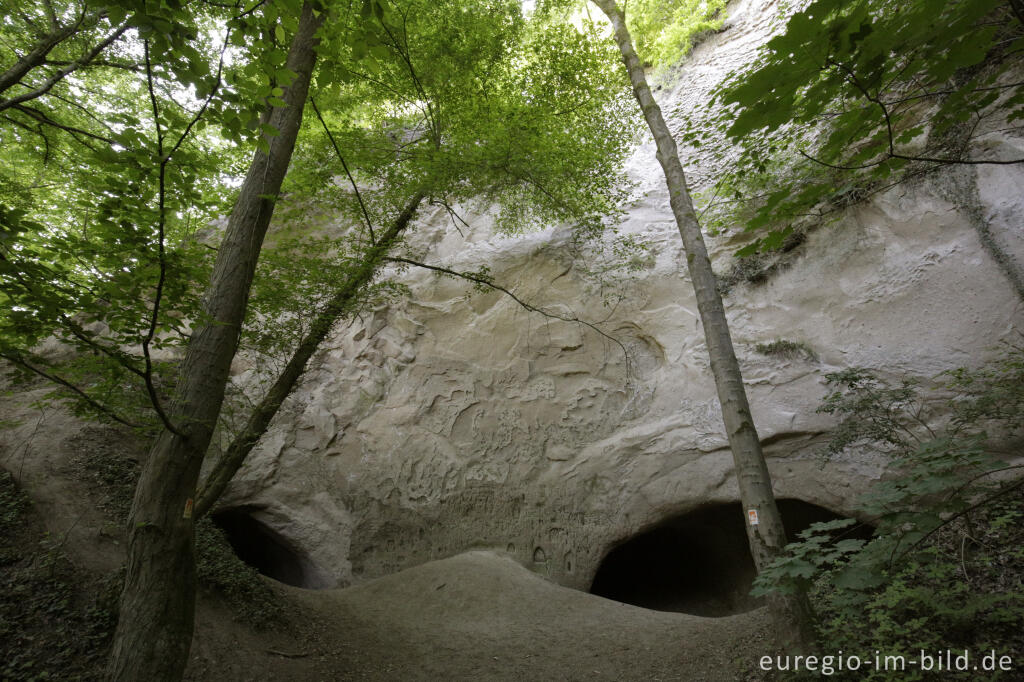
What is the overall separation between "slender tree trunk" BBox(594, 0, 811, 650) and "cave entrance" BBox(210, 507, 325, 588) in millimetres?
7818

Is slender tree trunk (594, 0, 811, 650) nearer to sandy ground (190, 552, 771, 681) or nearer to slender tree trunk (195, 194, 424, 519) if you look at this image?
sandy ground (190, 552, 771, 681)

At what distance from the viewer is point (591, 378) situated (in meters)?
9.46

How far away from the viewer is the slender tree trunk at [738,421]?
3.69m

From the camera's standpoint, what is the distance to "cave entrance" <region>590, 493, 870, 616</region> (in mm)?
8555

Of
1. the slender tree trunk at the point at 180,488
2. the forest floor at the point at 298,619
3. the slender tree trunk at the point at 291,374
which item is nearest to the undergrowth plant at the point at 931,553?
the forest floor at the point at 298,619

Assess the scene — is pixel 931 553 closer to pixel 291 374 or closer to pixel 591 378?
pixel 591 378

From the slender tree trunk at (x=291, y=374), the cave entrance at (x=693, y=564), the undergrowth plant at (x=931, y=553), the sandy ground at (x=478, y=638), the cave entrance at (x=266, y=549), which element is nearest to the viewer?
the undergrowth plant at (x=931, y=553)

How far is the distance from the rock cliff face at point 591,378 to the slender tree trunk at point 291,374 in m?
3.78

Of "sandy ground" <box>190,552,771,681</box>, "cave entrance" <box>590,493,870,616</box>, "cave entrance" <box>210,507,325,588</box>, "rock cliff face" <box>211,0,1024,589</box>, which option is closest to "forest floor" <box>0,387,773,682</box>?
"sandy ground" <box>190,552,771,681</box>

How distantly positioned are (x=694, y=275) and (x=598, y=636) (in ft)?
13.9

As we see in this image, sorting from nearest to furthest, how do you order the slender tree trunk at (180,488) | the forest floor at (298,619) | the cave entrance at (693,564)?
the slender tree trunk at (180,488)
the forest floor at (298,619)
the cave entrance at (693,564)

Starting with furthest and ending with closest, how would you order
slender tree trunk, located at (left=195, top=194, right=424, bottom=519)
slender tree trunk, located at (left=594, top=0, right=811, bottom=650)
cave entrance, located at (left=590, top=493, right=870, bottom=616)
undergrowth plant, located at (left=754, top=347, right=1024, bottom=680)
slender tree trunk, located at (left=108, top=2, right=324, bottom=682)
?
cave entrance, located at (left=590, top=493, right=870, bottom=616) < slender tree trunk, located at (left=195, top=194, right=424, bottom=519) < slender tree trunk, located at (left=594, top=0, right=811, bottom=650) < slender tree trunk, located at (left=108, top=2, right=324, bottom=682) < undergrowth plant, located at (left=754, top=347, right=1024, bottom=680)

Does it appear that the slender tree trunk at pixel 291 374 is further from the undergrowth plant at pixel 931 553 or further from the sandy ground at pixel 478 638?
the undergrowth plant at pixel 931 553

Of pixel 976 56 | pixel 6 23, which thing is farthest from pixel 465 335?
pixel 976 56
